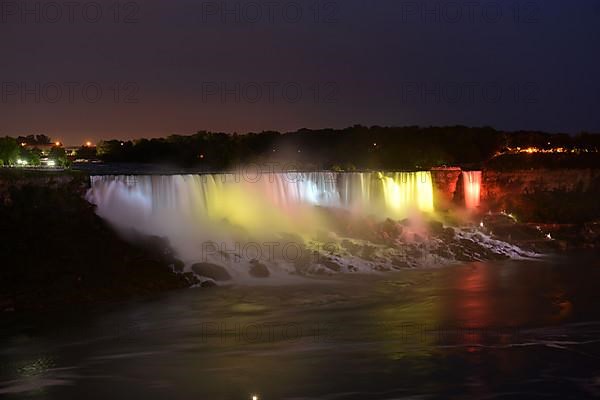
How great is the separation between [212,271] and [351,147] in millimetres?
50383

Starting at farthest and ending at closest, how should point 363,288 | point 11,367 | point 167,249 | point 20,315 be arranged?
point 167,249 → point 363,288 → point 20,315 → point 11,367

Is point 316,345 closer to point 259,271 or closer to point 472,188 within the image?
point 259,271

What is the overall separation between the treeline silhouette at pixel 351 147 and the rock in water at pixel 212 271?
33975 millimetres

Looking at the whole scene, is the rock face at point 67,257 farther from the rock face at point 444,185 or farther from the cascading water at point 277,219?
the rock face at point 444,185

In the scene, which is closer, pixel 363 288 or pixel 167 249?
pixel 363 288

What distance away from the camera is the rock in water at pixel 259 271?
30.0 m

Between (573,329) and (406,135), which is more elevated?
(406,135)

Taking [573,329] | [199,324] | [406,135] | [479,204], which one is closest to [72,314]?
[199,324]

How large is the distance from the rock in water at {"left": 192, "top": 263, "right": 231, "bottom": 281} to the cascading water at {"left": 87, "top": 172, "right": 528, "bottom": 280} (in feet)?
0.96

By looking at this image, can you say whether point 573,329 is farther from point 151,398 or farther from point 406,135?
point 406,135

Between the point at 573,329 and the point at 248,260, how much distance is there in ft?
44.8

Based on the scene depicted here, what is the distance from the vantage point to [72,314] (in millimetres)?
23234

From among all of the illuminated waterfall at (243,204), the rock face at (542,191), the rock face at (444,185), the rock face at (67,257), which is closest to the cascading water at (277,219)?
the illuminated waterfall at (243,204)

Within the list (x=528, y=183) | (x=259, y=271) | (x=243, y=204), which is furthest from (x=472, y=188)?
(x=259, y=271)
